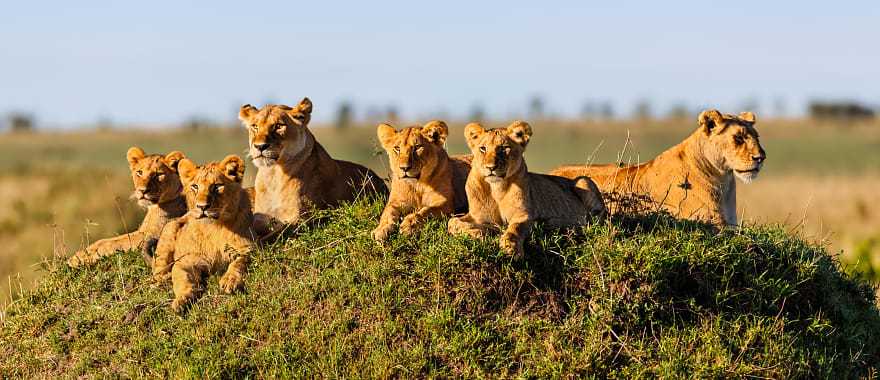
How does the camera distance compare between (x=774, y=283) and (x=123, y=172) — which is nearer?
(x=774, y=283)

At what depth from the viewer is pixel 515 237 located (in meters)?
7.18

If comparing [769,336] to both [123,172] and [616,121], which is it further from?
[616,121]

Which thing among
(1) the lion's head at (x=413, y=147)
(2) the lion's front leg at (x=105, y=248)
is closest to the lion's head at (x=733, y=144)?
(1) the lion's head at (x=413, y=147)

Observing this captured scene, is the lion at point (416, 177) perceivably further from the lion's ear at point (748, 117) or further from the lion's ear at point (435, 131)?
the lion's ear at point (748, 117)

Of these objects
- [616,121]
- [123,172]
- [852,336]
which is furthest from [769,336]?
[616,121]

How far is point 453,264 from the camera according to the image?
7.20 m

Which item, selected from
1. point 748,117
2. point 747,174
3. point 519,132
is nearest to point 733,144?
point 747,174

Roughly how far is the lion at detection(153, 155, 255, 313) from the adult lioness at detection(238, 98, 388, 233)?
12.6 inches

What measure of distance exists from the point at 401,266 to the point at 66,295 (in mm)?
2627

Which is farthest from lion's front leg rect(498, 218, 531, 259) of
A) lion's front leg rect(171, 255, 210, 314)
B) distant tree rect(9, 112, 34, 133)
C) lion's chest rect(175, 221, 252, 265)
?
distant tree rect(9, 112, 34, 133)

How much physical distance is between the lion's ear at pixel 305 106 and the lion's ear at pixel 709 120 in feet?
9.84

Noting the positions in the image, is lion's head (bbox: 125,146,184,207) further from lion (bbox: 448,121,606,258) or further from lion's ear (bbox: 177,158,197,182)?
lion (bbox: 448,121,606,258)

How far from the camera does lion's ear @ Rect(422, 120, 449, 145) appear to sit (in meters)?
7.64

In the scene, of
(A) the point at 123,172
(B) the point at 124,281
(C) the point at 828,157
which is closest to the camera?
(B) the point at 124,281
